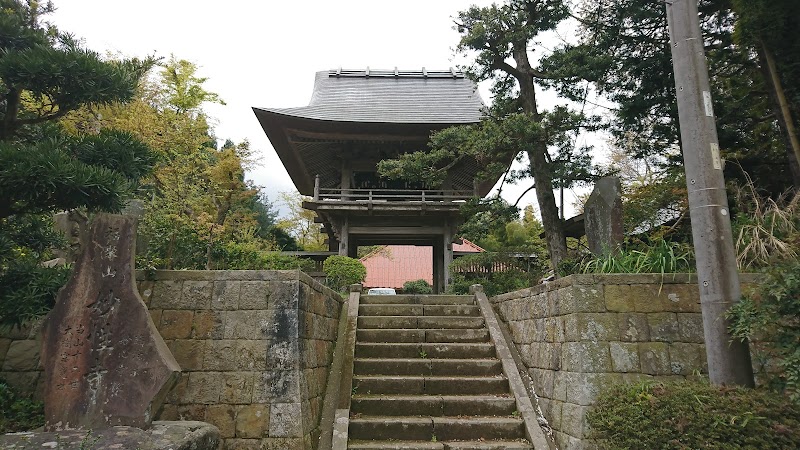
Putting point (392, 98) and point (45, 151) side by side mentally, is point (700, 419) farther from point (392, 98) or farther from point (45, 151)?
point (392, 98)

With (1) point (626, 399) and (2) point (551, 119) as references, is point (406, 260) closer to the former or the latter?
(2) point (551, 119)

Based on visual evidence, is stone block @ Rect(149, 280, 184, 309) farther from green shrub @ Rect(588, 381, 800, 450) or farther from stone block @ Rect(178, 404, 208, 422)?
green shrub @ Rect(588, 381, 800, 450)

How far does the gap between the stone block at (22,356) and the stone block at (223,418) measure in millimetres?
1899

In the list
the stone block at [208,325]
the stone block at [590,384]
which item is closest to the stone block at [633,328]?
the stone block at [590,384]

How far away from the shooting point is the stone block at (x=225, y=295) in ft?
13.4

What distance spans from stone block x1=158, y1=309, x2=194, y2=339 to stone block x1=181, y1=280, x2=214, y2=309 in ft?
0.27

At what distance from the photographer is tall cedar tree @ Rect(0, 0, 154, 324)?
3.52 meters

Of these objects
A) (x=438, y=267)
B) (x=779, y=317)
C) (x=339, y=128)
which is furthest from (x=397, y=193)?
(x=779, y=317)

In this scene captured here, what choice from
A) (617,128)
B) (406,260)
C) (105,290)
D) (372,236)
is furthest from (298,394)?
(406,260)

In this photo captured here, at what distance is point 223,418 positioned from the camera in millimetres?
3809

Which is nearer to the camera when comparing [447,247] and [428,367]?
[428,367]

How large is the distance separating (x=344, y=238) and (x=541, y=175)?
23.0 ft

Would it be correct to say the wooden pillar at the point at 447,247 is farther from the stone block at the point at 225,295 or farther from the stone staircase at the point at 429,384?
the stone block at the point at 225,295

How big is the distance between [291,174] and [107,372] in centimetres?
1255
